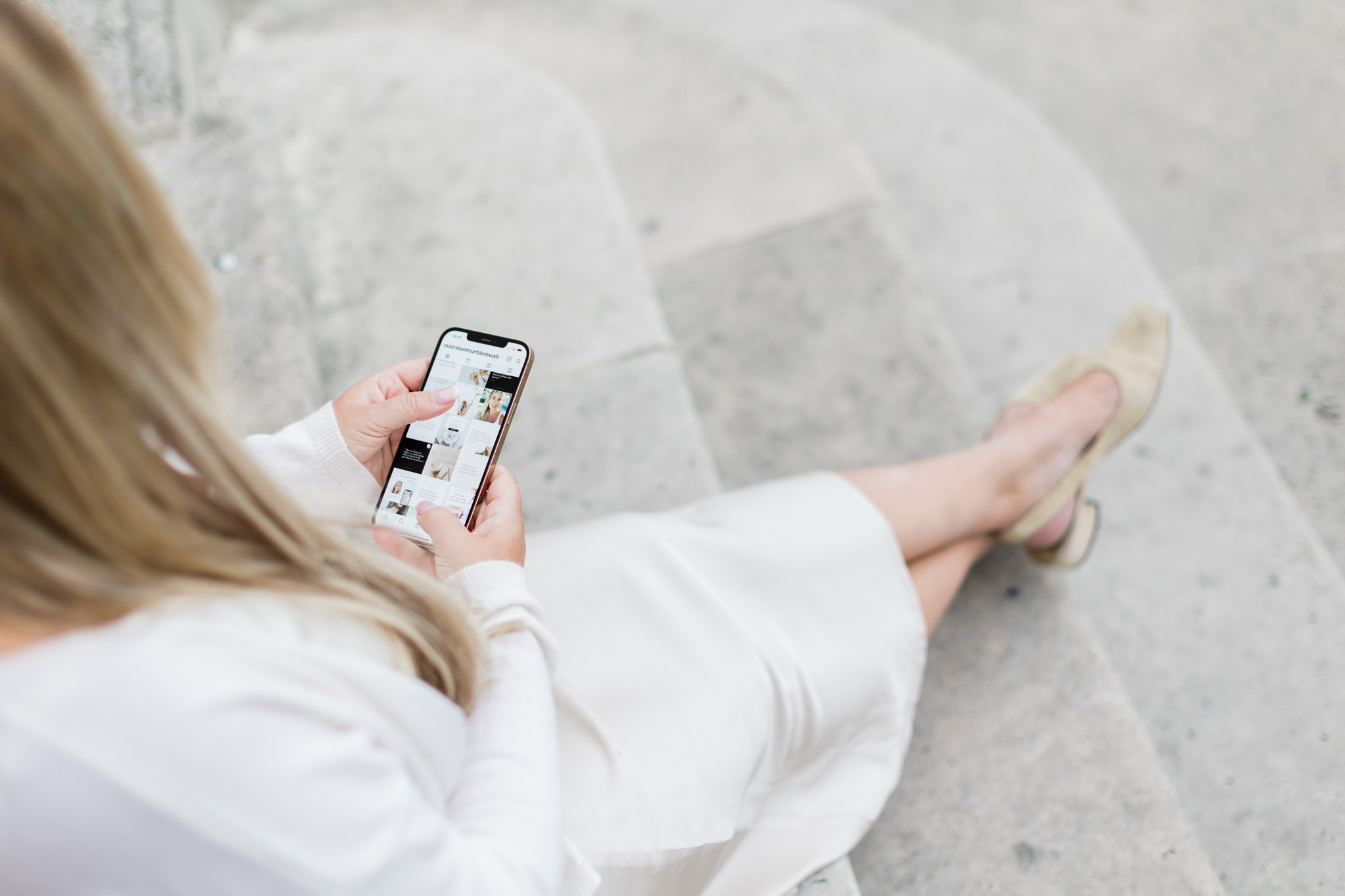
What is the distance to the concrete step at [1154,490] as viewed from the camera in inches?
59.2

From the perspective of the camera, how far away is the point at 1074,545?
1532 mm

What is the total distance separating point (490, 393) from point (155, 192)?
0.58 m

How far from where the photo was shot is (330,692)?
2.05 feet

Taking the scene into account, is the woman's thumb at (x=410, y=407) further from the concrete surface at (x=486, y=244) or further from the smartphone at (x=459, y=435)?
the concrete surface at (x=486, y=244)

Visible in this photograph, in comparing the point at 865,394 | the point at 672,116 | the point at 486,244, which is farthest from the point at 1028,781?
the point at 672,116

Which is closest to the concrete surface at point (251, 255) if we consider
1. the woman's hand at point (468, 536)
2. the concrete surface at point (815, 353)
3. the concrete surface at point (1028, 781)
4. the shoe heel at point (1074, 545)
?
the woman's hand at point (468, 536)

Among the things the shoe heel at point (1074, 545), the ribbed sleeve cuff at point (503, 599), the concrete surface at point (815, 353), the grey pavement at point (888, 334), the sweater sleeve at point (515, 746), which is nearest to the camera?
the sweater sleeve at point (515, 746)

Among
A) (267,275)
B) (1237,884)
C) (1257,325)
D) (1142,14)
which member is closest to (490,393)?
(267,275)

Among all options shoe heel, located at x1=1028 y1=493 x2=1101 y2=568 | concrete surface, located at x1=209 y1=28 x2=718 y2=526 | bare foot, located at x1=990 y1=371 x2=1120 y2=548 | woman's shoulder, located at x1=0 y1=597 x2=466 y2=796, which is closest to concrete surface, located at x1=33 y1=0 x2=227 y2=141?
concrete surface, located at x1=209 y1=28 x2=718 y2=526

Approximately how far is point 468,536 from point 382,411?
245 mm

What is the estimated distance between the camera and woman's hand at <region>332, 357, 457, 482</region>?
3.51 feet

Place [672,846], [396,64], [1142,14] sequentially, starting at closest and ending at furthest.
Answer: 1. [672,846]
2. [396,64]
3. [1142,14]

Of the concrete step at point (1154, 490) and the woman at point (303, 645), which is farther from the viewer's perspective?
the concrete step at point (1154, 490)

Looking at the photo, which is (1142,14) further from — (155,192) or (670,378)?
(155,192)
